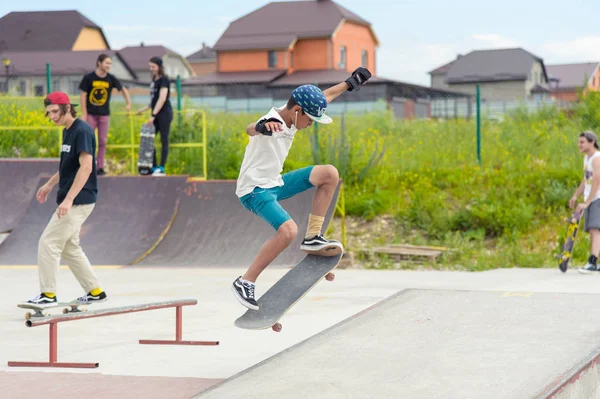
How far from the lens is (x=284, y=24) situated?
5538 centimetres

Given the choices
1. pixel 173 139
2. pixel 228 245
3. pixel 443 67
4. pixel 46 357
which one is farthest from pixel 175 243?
pixel 443 67

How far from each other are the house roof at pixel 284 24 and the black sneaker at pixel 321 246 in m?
47.0

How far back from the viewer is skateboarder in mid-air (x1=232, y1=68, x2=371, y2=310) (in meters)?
5.65

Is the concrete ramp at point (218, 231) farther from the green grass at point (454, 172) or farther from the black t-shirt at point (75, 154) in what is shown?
the black t-shirt at point (75, 154)

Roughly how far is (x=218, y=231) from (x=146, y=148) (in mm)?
1911

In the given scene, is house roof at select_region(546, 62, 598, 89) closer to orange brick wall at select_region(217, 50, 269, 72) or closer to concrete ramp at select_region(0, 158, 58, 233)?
orange brick wall at select_region(217, 50, 269, 72)

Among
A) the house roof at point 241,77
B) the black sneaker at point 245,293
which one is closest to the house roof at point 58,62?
the house roof at point 241,77

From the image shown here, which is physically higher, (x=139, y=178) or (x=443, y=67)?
(x=443, y=67)

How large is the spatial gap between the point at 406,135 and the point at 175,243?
8.83 metres

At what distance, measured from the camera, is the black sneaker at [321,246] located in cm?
603

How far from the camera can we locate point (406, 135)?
20391 mm

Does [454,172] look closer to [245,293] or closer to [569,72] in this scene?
[245,293]

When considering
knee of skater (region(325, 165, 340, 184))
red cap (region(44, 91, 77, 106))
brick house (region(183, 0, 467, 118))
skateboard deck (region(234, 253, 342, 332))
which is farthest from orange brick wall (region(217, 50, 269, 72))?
knee of skater (region(325, 165, 340, 184))

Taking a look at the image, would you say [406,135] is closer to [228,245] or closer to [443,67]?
[228,245]
